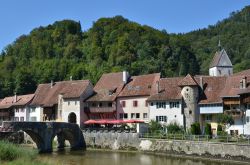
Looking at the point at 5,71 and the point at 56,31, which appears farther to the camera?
the point at 56,31

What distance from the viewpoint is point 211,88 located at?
6538 centimetres

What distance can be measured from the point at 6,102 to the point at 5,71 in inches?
1536

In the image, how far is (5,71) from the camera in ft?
436

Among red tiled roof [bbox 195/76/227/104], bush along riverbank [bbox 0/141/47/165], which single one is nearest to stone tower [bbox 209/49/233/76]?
red tiled roof [bbox 195/76/227/104]

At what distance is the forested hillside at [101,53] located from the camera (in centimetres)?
12288

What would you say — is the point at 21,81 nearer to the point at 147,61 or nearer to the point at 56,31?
the point at 147,61

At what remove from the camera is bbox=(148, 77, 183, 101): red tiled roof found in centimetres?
6706

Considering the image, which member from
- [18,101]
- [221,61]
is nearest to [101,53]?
[18,101]

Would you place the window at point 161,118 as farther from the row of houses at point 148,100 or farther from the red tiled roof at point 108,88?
the red tiled roof at point 108,88

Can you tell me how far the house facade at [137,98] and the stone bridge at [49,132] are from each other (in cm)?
873

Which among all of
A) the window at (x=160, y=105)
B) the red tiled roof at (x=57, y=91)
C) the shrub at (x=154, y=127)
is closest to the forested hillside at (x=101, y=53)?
the red tiled roof at (x=57, y=91)

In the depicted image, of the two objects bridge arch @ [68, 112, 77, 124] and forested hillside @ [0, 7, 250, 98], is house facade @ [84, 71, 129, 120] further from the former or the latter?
forested hillside @ [0, 7, 250, 98]

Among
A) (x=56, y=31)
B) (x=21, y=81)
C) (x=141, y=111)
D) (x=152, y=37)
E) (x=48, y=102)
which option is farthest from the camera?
(x=56, y=31)

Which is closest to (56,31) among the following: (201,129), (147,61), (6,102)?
(147,61)
